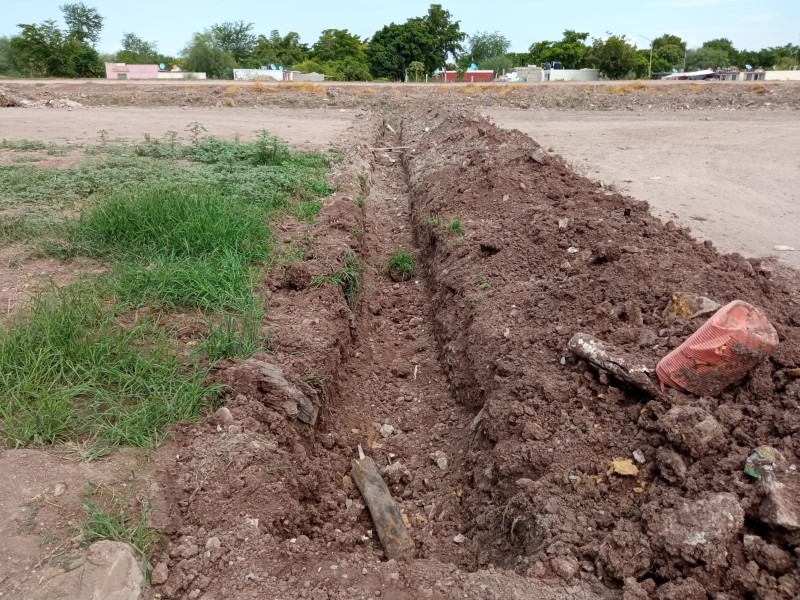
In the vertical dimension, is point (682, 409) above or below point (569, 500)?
above

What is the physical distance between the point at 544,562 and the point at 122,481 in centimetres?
202

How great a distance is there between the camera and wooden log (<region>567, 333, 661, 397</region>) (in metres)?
3.17

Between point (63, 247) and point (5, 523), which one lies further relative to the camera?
point (63, 247)

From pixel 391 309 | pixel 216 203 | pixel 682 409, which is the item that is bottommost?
pixel 391 309

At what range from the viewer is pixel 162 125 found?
16406 mm

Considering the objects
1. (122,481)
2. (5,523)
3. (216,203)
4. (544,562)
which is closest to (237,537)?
(122,481)

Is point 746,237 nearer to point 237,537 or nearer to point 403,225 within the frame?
point 403,225

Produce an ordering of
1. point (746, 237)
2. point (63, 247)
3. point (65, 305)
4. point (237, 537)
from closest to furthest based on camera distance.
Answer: point (237, 537)
point (65, 305)
point (63, 247)
point (746, 237)

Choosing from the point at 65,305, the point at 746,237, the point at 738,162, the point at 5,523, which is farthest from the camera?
the point at 738,162

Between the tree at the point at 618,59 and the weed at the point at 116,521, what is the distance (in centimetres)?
6131

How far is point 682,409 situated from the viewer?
2.88 metres

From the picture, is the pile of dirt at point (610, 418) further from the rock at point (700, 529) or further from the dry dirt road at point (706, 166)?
the dry dirt road at point (706, 166)

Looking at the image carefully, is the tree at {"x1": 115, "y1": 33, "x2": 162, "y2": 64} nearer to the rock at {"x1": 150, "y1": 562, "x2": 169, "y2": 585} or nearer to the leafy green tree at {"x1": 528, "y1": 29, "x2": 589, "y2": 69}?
the leafy green tree at {"x1": 528, "y1": 29, "x2": 589, "y2": 69}

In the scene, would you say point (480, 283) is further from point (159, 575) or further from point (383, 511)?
point (159, 575)
